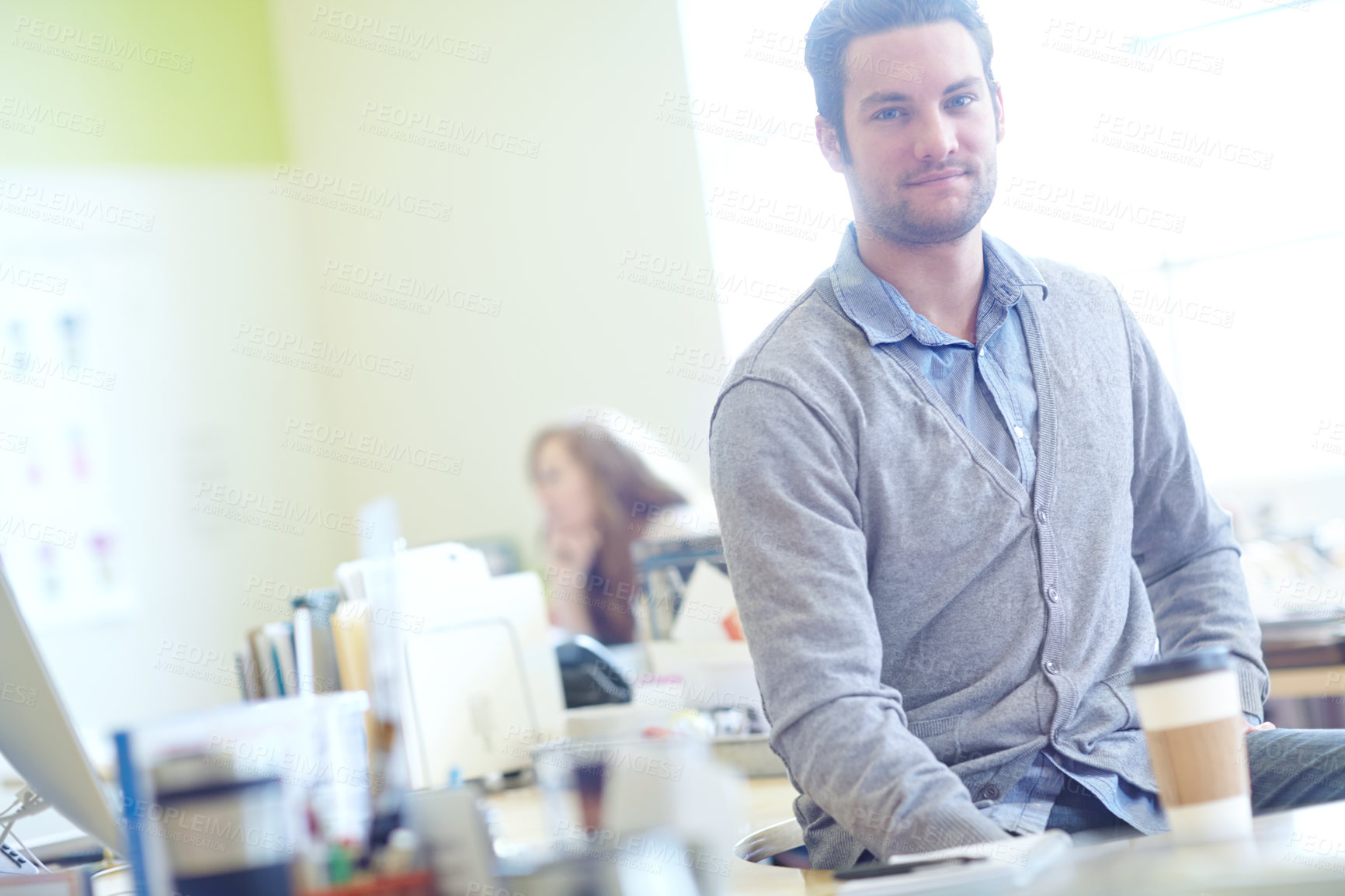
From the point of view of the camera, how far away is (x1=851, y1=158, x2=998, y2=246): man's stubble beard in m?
1.40

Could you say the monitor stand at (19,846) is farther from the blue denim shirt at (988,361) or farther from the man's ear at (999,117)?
the man's ear at (999,117)

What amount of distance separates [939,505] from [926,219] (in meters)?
0.34

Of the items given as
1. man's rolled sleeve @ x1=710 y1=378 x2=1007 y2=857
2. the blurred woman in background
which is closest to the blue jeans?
man's rolled sleeve @ x1=710 y1=378 x2=1007 y2=857

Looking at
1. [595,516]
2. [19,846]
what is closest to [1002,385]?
[19,846]

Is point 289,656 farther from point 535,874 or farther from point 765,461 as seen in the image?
point 535,874

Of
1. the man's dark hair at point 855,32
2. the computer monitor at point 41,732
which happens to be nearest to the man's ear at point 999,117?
the man's dark hair at point 855,32

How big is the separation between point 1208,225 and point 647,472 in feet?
6.05

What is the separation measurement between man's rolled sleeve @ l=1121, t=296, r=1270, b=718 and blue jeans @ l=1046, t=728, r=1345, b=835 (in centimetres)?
10

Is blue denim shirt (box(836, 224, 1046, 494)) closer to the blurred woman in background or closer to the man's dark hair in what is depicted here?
the man's dark hair

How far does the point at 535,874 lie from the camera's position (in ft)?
2.12

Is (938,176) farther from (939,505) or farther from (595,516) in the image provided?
(595,516)

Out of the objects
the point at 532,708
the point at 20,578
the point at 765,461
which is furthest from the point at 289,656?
the point at 20,578

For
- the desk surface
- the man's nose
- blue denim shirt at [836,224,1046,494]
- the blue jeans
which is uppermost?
the man's nose

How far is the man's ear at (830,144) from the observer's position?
4.84 feet
